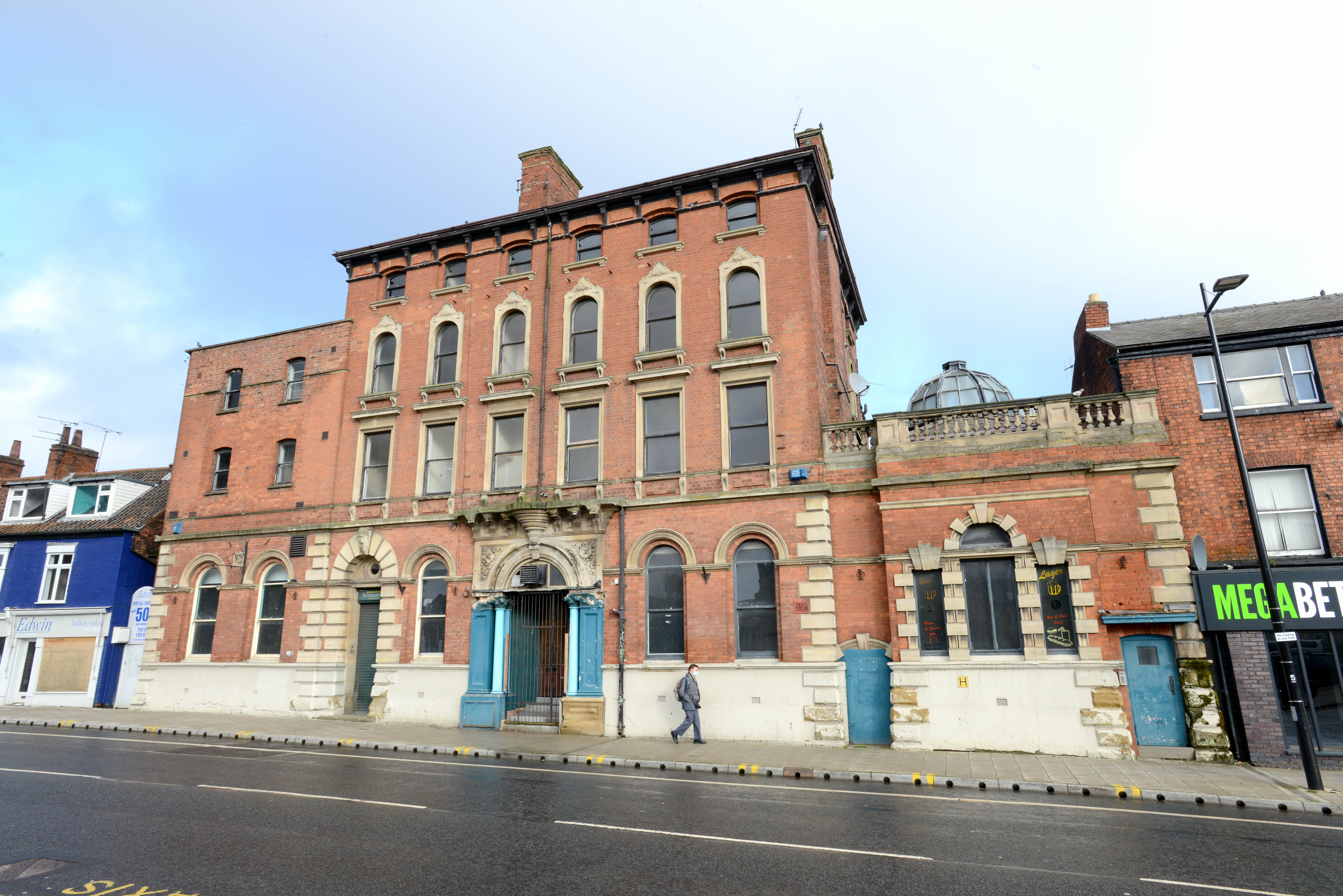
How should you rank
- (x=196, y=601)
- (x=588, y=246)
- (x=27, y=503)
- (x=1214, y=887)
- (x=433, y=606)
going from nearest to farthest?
1. (x=1214, y=887)
2. (x=433, y=606)
3. (x=588, y=246)
4. (x=196, y=601)
5. (x=27, y=503)

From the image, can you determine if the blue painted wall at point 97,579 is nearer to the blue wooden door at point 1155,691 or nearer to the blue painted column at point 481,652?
the blue painted column at point 481,652

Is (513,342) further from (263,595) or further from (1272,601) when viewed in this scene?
(1272,601)

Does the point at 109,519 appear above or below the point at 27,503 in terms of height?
below

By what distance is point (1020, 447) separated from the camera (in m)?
16.3

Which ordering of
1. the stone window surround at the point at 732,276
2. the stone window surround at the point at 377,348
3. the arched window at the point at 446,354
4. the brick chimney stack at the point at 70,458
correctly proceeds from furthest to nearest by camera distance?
the brick chimney stack at the point at 70,458
the stone window surround at the point at 377,348
the arched window at the point at 446,354
the stone window surround at the point at 732,276

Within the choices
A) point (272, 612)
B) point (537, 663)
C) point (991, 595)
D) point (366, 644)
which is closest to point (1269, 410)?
point (991, 595)

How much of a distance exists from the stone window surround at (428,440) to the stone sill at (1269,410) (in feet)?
62.2

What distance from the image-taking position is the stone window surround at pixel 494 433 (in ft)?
68.7

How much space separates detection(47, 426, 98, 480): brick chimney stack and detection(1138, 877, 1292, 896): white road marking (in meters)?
38.3

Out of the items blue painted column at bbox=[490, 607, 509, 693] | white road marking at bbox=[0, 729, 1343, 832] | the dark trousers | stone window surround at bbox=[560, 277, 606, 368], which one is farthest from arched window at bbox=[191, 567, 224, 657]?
the dark trousers

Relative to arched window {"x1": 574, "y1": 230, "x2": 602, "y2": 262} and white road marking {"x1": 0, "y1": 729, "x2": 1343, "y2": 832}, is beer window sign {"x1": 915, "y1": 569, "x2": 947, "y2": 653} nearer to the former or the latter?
white road marking {"x1": 0, "y1": 729, "x2": 1343, "y2": 832}

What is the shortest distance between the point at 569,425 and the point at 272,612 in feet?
37.4

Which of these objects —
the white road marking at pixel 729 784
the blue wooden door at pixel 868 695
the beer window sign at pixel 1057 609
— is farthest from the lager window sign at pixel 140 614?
the beer window sign at pixel 1057 609

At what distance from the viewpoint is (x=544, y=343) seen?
70.8ft
